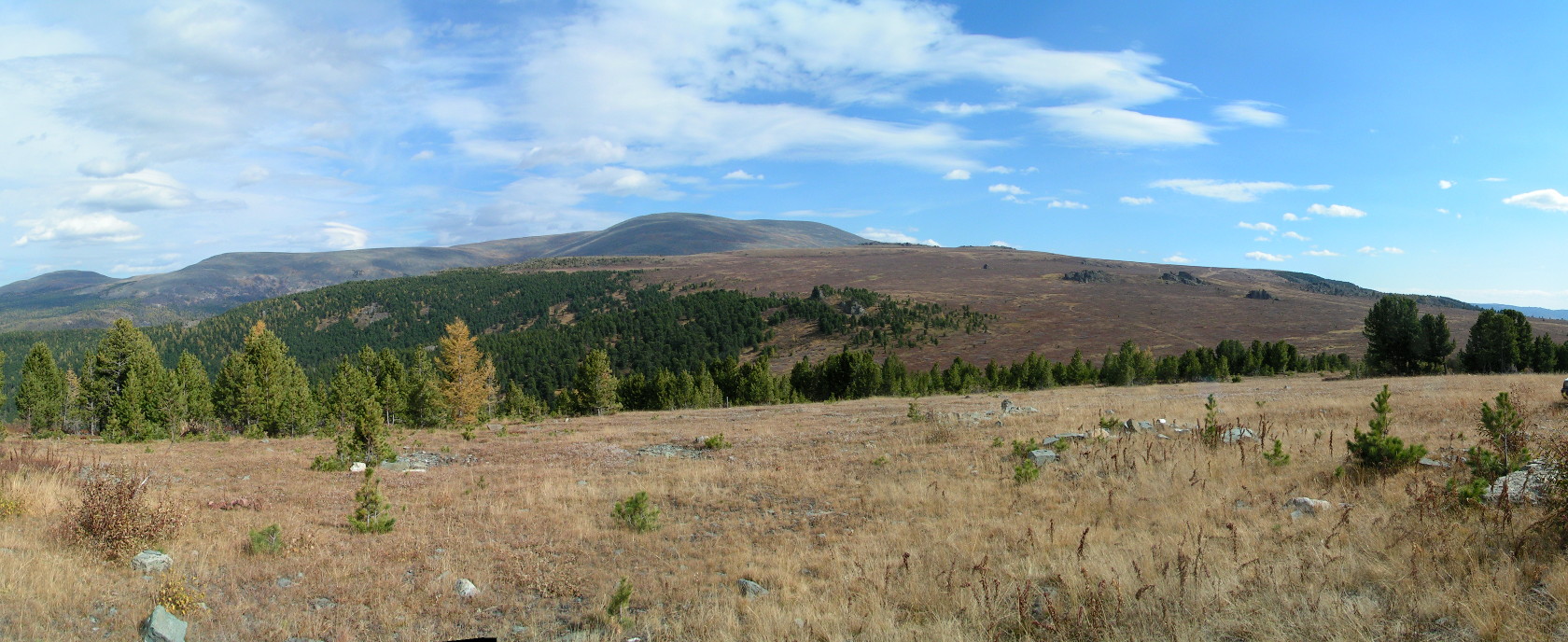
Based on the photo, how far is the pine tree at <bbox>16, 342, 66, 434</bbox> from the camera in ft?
199

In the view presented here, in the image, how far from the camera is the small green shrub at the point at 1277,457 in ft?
35.9

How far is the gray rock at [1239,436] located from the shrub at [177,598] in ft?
54.1

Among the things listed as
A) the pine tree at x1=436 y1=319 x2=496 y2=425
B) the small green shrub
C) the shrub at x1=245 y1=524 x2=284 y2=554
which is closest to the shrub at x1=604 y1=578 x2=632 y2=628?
the shrub at x1=245 y1=524 x2=284 y2=554

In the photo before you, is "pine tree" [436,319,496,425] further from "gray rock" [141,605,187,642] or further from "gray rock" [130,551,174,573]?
"gray rock" [141,605,187,642]

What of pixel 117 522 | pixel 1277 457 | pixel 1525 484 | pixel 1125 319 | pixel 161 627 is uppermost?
pixel 1125 319

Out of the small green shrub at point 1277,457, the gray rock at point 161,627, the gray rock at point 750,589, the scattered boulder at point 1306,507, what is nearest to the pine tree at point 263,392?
the gray rock at point 161,627

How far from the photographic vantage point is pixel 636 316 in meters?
161

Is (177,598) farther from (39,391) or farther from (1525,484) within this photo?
(39,391)

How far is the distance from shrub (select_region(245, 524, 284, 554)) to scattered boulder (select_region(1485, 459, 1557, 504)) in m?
14.9

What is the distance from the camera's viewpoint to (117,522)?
8.29 meters

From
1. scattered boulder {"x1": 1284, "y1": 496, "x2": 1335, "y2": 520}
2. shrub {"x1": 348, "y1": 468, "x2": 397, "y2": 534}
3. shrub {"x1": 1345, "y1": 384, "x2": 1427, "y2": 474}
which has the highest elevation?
shrub {"x1": 1345, "y1": 384, "x2": 1427, "y2": 474}

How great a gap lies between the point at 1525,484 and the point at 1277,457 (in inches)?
171

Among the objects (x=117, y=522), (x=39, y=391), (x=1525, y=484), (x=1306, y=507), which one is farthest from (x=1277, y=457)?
(x=39, y=391)

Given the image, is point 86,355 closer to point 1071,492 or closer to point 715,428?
point 715,428
